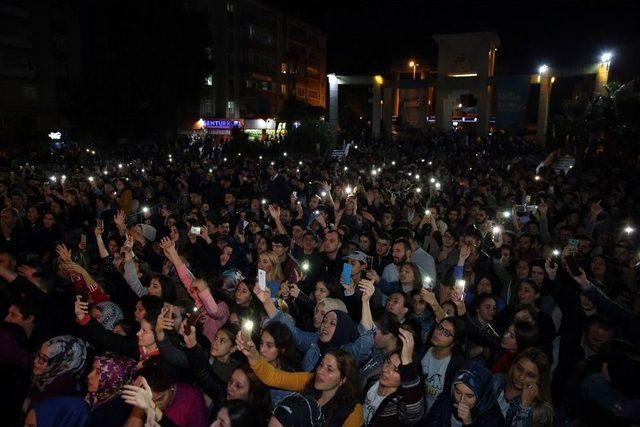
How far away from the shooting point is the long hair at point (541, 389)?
3.28 meters

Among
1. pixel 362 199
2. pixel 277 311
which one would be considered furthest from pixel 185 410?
pixel 362 199

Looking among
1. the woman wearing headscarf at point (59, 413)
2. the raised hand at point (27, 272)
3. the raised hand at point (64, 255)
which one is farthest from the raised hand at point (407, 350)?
the raised hand at point (27, 272)

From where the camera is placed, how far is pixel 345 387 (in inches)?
135

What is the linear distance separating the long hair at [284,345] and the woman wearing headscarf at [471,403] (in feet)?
3.83

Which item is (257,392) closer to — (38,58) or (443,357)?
(443,357)

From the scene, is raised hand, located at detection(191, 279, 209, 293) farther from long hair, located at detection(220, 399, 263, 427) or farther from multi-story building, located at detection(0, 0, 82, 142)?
multi-story building, located at detection(0, 0, 82, 142)

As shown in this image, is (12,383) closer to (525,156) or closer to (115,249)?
(115,249)

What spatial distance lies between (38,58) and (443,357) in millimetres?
46471

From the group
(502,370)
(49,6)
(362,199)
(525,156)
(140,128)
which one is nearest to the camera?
(502,370)

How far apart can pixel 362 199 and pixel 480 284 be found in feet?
18.6

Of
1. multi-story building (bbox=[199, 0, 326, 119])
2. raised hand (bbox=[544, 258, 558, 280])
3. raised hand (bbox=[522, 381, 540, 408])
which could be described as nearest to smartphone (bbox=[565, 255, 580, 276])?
raised hand (bbox=[544, 258, 558, 280])

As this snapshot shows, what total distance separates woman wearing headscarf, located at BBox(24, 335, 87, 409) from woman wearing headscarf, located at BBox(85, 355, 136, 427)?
18cm

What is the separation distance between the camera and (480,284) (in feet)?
18.7

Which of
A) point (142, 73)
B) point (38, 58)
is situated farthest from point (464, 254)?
point (38, 58)
